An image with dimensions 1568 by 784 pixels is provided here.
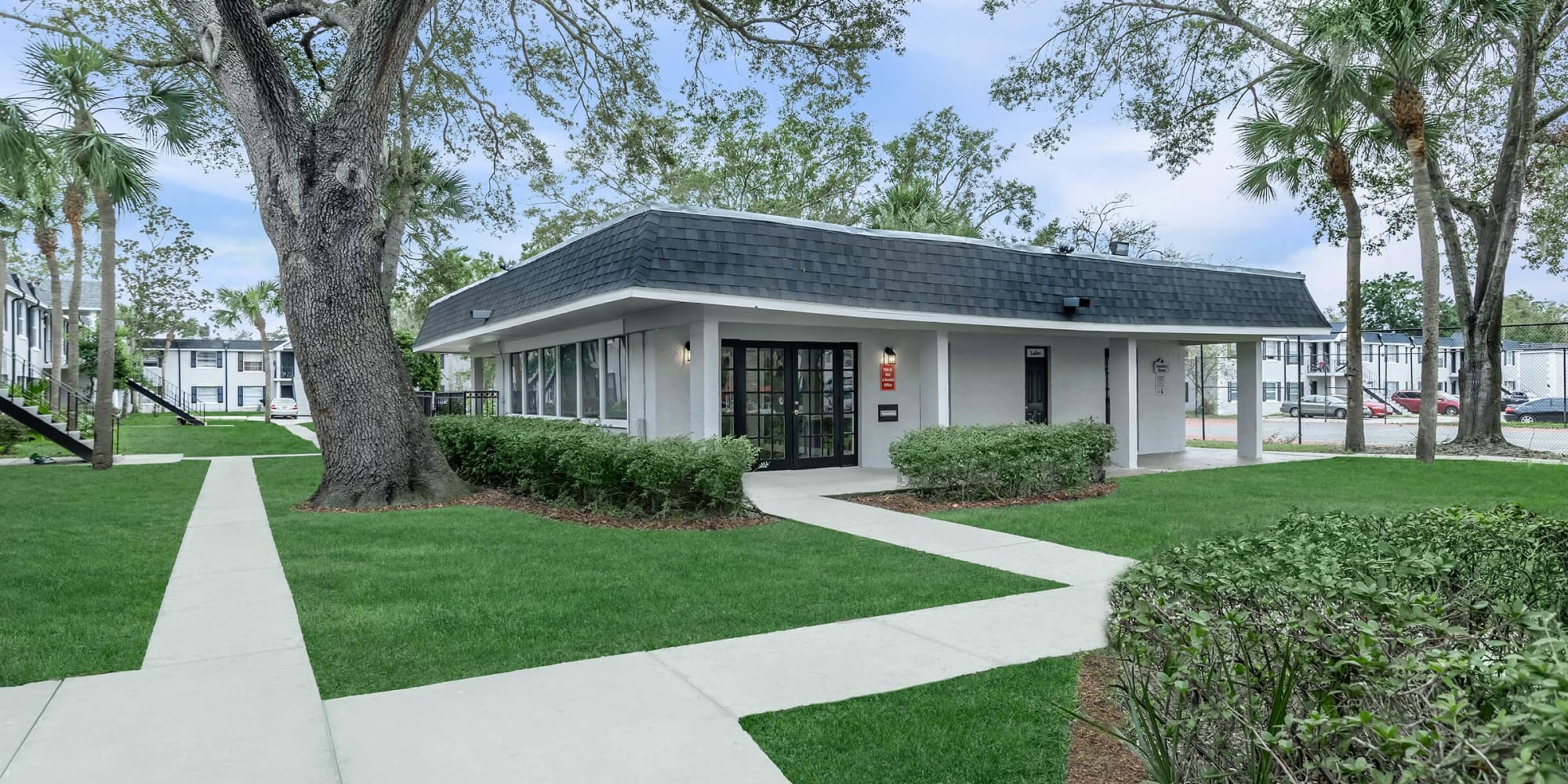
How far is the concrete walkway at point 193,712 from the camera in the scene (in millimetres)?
3131

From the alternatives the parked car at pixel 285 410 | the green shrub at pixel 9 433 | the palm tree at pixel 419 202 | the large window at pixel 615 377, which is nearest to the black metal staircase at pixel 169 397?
the parked car at pixel 285 410

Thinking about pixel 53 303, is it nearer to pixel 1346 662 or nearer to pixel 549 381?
pixel 549 381

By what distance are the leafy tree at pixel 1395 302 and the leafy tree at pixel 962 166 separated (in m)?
43.8

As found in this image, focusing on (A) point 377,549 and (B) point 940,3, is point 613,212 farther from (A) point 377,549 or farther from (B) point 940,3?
(A) point 377,549

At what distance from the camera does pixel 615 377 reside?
13172 millimetres

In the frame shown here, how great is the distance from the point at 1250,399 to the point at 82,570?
660 inches

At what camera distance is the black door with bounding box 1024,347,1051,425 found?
1500 centimetres

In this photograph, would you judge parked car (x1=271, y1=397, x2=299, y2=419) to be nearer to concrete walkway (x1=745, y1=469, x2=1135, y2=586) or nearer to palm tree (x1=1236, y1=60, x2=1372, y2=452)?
concrete walkway (x1=745, y1=469, x2=1135, y2=586)

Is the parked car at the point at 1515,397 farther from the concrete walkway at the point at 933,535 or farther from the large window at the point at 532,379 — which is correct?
the large window at the point at 532,379

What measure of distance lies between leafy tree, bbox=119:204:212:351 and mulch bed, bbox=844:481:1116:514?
37.1 m

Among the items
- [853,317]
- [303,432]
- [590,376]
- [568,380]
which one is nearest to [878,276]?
[853,317]

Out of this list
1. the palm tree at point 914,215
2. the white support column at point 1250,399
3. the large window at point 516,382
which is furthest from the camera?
the palm tree at point 914,215

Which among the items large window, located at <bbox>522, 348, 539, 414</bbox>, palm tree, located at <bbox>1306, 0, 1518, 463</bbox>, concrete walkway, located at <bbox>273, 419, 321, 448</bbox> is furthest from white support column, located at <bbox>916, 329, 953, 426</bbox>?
concrete walkway, located at <bbox>273, 419, 321, 448</bbox>

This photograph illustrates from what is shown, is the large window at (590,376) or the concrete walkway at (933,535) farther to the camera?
the large window at (590,376)
